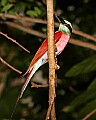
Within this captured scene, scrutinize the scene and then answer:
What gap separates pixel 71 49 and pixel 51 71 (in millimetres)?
1180

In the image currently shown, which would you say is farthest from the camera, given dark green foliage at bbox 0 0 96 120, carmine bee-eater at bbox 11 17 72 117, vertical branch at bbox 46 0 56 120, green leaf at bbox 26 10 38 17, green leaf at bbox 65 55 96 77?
dark green foliage at bbox 0 0 96 120

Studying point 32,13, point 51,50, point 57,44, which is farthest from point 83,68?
point 51,50

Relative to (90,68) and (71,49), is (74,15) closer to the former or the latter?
(71,49)

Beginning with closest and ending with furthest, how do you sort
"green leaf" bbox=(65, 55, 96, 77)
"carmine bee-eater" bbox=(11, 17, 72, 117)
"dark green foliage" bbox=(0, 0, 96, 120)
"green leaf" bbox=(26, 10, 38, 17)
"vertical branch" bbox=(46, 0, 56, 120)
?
1. "vertical branch" bbox=(46, 0, 56, 120)
2. "carmine bee-eater" bbox=(11, 17, 72, 117)
3. "green leaf" bbox=(65, 55, 96, 77)
4. "green leaf" bbox=(26, 10, 38, 17)
5. "dark green foliage" bbox=(0, 0, 96, 120)

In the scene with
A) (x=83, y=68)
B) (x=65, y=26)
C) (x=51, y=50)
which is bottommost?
(x=51, y=50)

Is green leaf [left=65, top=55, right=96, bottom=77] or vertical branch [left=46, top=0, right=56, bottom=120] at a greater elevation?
green leaf [left=65, top=55, right=96, bottom=77]

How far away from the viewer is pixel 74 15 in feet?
6.29

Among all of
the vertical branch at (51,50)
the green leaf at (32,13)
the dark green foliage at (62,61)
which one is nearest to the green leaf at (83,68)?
the green leaf at (32,13)

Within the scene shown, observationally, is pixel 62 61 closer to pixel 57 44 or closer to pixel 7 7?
pixel 7 7

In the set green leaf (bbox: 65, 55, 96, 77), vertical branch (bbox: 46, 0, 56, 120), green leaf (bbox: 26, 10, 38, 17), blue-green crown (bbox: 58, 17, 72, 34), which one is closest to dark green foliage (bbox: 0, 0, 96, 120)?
green leaf (bbox: 26, 10, 38, 17)

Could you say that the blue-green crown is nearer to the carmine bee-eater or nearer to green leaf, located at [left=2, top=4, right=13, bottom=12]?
the carmine bee-eater

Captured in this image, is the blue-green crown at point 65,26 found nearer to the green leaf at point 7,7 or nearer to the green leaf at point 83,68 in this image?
the green leaf at point 83,68

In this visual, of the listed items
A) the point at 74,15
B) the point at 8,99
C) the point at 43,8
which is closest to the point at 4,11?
the point at 43,8

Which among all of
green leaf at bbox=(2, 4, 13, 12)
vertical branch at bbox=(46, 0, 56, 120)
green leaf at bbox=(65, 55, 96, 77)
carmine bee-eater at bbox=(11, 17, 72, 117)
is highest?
green leaf at bbox=(2, 4, 13, 12)
